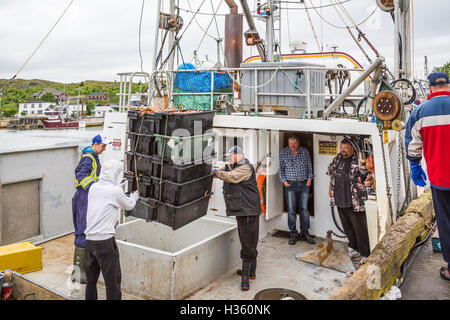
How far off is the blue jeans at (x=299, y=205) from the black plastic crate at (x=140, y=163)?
9.44ft

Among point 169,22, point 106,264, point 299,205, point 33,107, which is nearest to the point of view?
point 106,264

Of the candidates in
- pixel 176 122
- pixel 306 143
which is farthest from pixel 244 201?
pixel 306 143

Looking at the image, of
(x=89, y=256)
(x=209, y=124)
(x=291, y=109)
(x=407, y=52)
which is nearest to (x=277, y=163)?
(x=291, y=109)

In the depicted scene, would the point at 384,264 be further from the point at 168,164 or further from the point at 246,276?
the point at 168,164

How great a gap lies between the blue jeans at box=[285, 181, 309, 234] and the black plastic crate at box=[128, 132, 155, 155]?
9.61 ft

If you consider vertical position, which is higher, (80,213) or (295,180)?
(295,180)

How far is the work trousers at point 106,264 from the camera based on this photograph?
346 cm

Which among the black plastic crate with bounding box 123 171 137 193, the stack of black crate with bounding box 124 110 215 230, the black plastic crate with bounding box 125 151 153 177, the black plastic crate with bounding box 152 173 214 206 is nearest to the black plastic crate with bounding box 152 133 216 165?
the stack of black crate with bounding box 124 110 215 230

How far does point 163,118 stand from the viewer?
379cm

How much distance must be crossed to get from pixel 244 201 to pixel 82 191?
2.07m

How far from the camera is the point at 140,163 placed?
396cm

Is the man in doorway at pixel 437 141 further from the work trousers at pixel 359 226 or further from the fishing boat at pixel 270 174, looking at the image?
the work trousers at pixel 359 226

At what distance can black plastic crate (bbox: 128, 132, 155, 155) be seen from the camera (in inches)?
151

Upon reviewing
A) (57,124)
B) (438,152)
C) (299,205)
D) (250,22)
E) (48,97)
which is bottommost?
(299,205)
